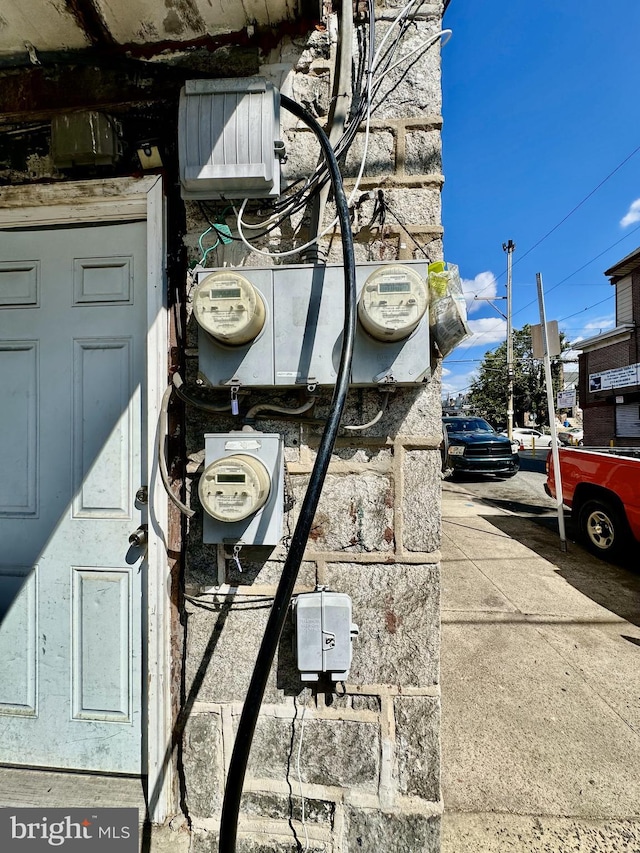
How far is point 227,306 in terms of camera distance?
1.29 m

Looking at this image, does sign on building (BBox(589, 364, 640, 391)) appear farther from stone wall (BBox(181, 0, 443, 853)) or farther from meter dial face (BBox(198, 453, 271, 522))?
meter dial face (BBox(198, 453, 271, 522))

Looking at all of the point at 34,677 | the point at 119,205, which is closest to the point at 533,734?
the point at 34,677

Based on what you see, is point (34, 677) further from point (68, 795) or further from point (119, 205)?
point (119, 205)

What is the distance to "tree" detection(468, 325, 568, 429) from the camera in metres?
27.1

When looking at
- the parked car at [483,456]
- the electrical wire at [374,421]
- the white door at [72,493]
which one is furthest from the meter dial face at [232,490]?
the parked car at [483,456]

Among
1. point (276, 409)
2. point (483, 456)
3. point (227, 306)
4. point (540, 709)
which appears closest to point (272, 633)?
point (276, 409)

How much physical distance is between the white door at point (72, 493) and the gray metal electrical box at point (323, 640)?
707 millimetres

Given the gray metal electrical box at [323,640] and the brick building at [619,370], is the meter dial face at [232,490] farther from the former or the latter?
the brick building at [619,370]

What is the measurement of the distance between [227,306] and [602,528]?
4.94 meters

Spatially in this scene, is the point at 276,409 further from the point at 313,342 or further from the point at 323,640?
the point at 323,640

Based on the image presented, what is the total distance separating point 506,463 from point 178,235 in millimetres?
9617

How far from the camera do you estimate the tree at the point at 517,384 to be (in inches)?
1069

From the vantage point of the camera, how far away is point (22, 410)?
1.69 meters

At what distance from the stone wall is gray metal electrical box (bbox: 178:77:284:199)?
19cm
